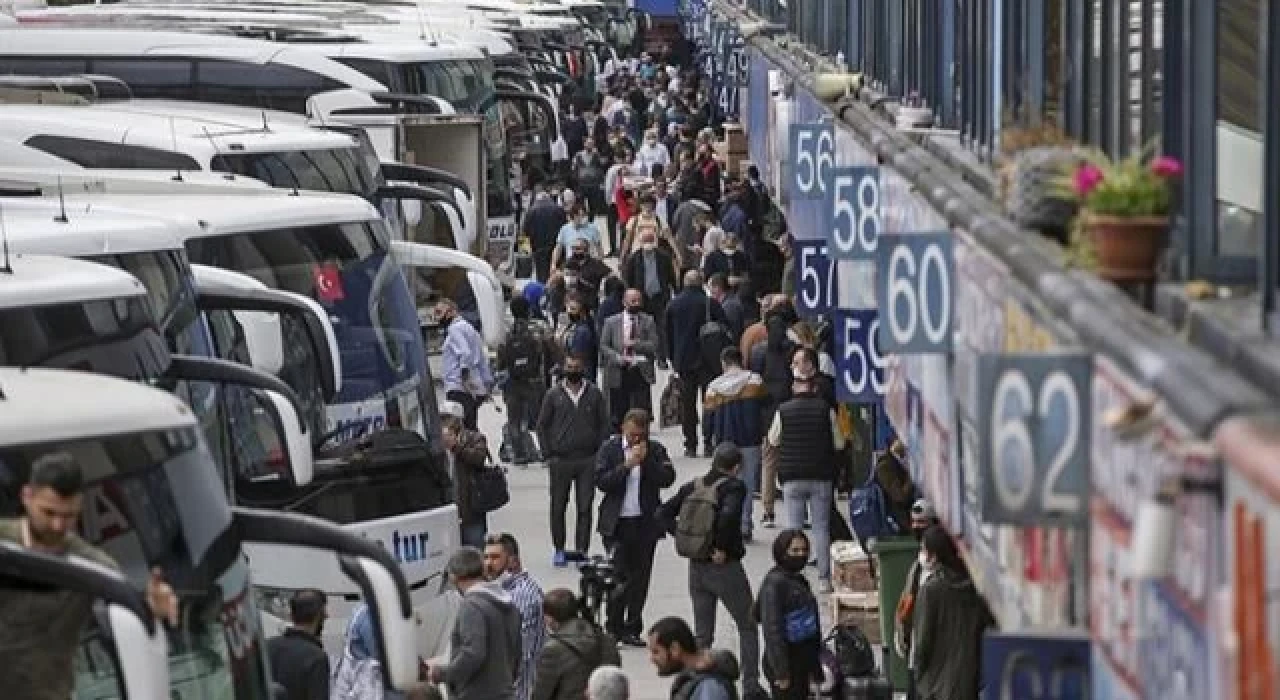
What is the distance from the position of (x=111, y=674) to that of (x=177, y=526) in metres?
0.95

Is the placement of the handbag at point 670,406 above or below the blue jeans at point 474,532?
below

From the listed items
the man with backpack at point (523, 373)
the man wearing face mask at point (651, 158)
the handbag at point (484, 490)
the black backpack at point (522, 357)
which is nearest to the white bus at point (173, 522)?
the handbag at point (484, 490)

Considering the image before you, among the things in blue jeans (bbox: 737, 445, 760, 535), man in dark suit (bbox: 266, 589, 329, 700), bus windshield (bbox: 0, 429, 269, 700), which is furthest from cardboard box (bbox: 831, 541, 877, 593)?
bus windshield (bbox: 0, 429, 269, 700)

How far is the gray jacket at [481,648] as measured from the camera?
60.1 feet

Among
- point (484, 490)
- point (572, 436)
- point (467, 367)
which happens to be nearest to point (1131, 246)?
point (484, 490)

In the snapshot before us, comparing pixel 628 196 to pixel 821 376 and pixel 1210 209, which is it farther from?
pixel 1210 209

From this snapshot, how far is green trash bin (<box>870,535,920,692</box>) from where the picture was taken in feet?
66.8

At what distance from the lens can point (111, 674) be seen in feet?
37.8

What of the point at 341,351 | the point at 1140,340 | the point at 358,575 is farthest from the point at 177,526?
the point at 341,351

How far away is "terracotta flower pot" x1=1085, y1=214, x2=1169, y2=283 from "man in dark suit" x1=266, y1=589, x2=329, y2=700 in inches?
264

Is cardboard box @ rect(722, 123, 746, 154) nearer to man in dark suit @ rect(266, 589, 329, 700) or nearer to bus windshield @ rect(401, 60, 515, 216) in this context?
bus windshield @ rect(401, 60, 515, 216)

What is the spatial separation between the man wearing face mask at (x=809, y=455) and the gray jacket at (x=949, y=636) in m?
5.50

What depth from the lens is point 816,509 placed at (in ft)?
80.4

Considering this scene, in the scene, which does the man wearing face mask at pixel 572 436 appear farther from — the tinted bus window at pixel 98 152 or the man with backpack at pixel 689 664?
the man with backpack at pixel 689 664
